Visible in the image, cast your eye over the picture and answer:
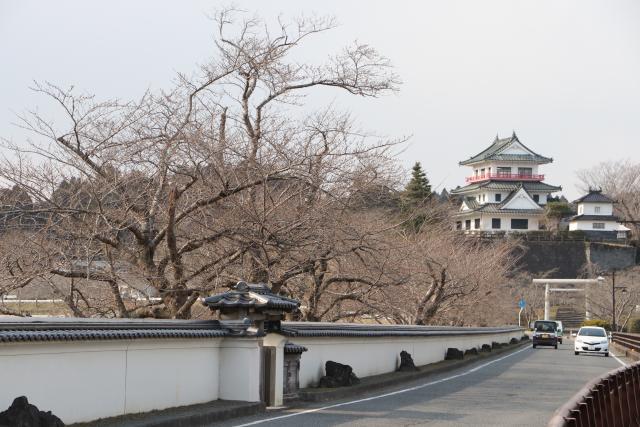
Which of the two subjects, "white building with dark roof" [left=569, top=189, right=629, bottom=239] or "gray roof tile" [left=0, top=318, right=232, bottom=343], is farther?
"white building with dark roof" [left=569, top=189, right=629, bottom=239]

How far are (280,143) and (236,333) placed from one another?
603cm

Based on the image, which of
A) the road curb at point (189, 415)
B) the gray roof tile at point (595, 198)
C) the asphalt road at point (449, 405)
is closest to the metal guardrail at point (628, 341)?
the asphalt road at point (449, 405)

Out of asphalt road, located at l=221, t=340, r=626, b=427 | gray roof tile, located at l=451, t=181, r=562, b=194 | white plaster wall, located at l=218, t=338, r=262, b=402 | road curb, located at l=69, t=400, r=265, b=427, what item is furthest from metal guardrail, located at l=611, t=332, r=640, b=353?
gray roof tile, located at l=451, t=181, r=562, b=194

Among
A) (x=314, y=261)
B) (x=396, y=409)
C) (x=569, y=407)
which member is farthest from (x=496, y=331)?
(x=569, y=407)

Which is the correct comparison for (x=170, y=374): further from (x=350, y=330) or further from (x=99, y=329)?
(x=350, y=330)

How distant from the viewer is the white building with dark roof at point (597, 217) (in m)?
112

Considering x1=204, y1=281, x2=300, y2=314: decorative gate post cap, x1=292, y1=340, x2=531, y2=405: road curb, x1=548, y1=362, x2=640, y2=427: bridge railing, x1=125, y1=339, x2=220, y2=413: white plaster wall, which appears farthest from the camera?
x1=292, y1=340, x2=531, y2=405: road curb

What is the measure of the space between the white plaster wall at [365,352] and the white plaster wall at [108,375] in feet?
11.3

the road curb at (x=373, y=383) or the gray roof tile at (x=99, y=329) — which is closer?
the gray roof tile at (x=99, y=329)

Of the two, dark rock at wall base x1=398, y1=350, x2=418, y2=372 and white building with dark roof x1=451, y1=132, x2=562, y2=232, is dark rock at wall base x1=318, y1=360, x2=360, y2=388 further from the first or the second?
white building with dark roof x1=451, y1=132, x2=562, y2=232

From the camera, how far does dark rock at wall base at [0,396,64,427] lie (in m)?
9.05

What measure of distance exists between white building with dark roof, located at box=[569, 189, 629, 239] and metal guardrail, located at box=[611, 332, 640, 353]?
182 feet

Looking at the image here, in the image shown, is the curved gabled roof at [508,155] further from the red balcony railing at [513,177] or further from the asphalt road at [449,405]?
the asphalt road at [449,405]

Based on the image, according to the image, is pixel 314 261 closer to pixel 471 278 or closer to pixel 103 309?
pixel 103 309
